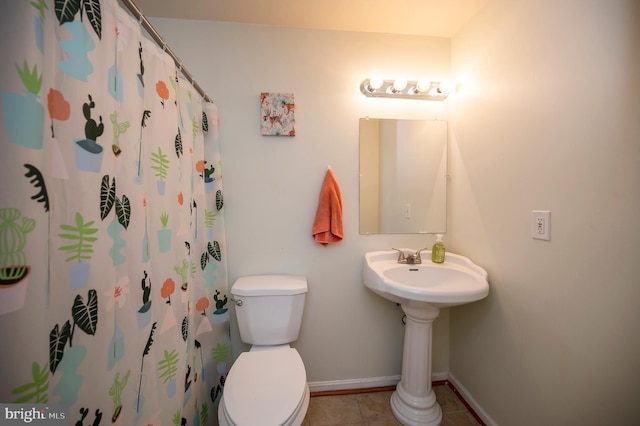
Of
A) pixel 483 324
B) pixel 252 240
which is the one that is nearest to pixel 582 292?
pixel 483 324

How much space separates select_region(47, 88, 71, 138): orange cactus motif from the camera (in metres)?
0.49

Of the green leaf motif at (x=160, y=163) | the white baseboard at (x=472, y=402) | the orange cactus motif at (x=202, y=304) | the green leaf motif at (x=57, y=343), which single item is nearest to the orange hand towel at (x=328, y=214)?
the orange cactus motif at (x=202, y=304)

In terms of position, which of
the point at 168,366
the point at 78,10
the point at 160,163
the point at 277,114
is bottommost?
the point at 168,366

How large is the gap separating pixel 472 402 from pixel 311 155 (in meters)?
1.77

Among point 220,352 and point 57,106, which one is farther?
point 220,352

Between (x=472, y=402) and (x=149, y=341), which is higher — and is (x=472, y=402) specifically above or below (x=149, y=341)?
below

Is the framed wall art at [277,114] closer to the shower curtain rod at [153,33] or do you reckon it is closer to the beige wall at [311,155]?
the beige wall at [311,155]

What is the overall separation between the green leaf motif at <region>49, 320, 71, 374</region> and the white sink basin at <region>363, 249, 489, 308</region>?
3.64ft

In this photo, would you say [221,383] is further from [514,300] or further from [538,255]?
[538,255]

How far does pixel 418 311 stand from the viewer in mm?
1272

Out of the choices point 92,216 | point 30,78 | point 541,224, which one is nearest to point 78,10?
point 30,78

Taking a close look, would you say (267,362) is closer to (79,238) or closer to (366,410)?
(366,410)

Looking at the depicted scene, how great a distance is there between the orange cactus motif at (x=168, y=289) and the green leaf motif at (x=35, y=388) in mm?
365

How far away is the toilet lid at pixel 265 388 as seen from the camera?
841 mm
